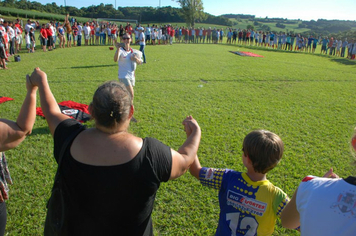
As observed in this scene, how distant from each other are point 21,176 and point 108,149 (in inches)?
133

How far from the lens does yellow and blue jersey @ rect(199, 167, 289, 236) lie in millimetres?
1803

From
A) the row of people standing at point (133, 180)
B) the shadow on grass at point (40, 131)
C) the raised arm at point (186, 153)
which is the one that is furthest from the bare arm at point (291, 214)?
the shadow on grass at point (40, 131)

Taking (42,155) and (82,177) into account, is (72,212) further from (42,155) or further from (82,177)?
(42,155)

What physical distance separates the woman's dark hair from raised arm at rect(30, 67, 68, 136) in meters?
0.30

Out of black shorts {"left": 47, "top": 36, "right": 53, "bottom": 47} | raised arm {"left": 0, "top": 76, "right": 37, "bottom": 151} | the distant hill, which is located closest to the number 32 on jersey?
raised arm {"left": 0, "top": 76, "right": 37, "bottom": 151}

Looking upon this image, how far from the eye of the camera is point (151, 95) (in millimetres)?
8344

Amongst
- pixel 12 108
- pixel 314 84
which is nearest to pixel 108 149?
pixel 12 108

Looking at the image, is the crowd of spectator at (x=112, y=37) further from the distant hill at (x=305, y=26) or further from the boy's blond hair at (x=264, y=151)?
the distant hill at (x=305, y=26)

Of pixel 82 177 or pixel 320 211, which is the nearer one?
pixel 320 211

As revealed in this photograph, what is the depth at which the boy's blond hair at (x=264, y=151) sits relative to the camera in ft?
5.90

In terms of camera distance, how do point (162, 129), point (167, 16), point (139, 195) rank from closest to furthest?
1. point (139, 195)
2. point (162, 129)
3. point (167, 16)

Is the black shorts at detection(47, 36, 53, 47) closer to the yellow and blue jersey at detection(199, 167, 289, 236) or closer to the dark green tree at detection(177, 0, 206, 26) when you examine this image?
the yellow and blue jersey at detection(199, 167, 289, 236)

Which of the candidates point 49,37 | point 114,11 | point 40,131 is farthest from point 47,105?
point 114,11

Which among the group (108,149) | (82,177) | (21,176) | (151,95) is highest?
(108,149)
